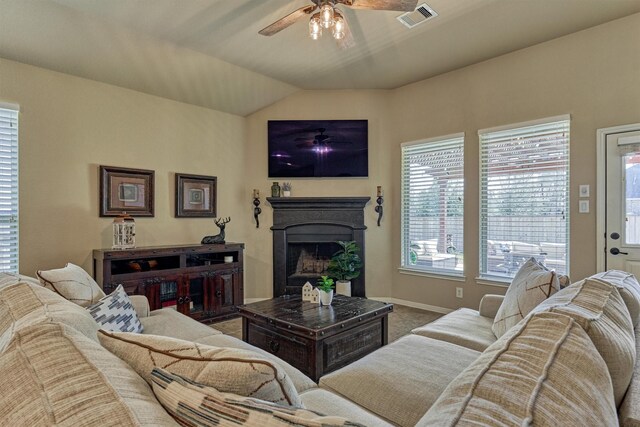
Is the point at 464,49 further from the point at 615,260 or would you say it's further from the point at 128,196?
the point at 128,196

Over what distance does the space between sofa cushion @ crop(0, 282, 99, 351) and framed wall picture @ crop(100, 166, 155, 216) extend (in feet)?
8.63

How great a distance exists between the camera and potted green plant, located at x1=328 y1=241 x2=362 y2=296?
445 centimetres

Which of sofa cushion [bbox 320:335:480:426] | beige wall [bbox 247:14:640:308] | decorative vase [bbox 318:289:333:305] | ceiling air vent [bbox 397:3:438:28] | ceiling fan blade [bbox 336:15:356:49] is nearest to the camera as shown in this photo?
sofa cushion [bbox 320:335:480:426]

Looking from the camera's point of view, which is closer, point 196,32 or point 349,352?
point 349,352

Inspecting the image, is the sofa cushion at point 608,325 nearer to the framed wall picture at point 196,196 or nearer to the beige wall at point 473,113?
the beige wall at point 473,113

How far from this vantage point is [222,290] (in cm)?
413

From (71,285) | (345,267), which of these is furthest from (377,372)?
(345,267)

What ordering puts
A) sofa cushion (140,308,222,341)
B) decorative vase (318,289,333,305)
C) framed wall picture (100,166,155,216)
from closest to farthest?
sofa cushion (140,308,222,341) < decorative vase (318,289,333,305) < framed wall picture (100,166,155,216)

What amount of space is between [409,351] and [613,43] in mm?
3415

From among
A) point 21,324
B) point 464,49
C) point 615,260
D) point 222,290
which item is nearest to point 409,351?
point 21,324

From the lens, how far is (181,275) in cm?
381

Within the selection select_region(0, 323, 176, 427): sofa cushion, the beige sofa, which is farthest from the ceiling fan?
select_region(0, 323, 176, 427): sofa cushion

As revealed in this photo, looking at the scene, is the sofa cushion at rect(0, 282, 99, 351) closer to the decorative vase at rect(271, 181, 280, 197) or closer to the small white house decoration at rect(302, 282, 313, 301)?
the small white house decoration at rect(302, 282, 313, 301)

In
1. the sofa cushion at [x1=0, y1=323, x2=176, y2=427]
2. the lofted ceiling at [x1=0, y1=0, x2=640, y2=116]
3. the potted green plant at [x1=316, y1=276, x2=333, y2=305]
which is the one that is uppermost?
the lofted ceiling at [x1=0, y1=0, x2=640, y2=116]
